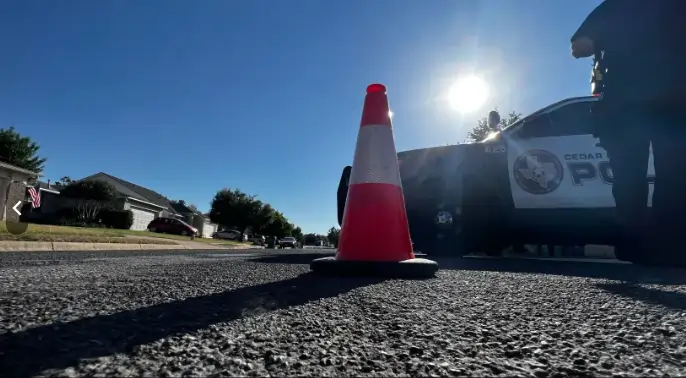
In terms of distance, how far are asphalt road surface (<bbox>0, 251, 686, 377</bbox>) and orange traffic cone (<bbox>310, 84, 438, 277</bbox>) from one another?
73 centimetres

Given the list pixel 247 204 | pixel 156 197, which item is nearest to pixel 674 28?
pixel 247 204

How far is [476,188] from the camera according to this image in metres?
6.50

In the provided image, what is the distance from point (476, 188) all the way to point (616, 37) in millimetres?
2875

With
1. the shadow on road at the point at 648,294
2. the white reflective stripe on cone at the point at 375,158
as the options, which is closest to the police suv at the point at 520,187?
the white reflective stripe on cone at the point at 375,158

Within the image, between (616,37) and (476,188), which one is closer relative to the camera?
(616,37)

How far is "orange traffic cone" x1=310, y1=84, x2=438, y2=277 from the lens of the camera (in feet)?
11.7

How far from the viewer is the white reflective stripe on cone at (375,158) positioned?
13.2 ft

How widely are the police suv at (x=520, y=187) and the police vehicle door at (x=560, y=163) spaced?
0.5 inches

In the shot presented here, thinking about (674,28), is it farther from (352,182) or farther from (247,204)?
(247,204)

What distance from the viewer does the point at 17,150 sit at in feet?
119

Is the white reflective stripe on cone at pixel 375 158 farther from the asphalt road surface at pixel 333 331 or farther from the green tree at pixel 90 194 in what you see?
the green tree at pixel 90 194

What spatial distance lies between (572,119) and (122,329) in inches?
263
